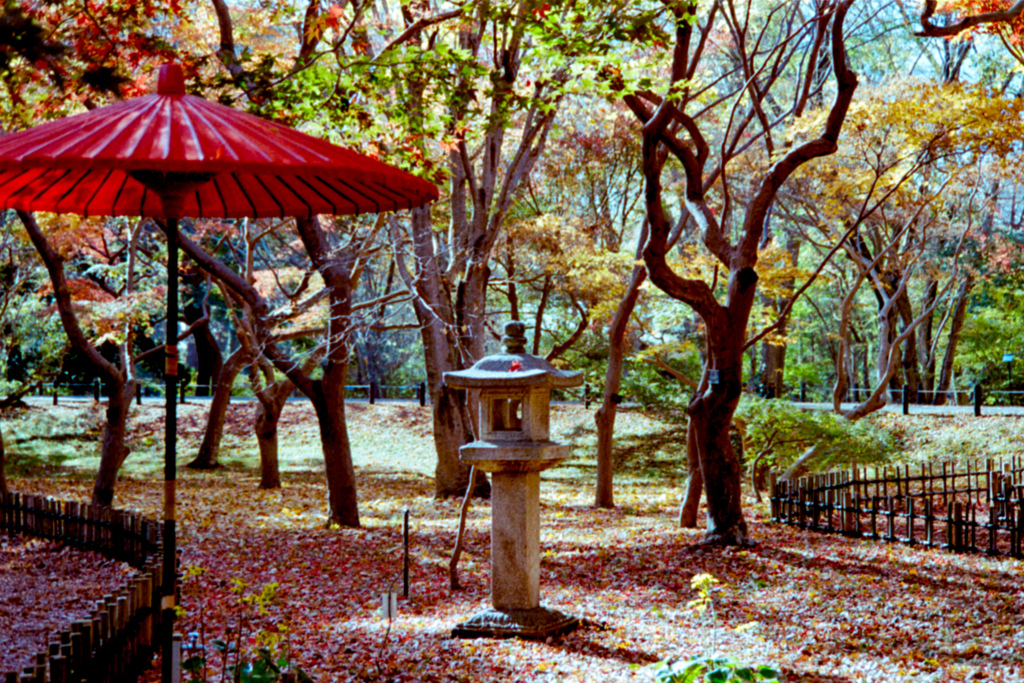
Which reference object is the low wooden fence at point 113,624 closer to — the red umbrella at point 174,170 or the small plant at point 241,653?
the small plant at point 241,653

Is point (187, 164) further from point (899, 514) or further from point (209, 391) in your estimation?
point (209, 391)

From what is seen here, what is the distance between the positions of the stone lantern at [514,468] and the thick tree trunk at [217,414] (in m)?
13.4

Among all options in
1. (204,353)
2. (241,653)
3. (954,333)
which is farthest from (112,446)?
(954,333)

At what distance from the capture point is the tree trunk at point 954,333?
22.8m

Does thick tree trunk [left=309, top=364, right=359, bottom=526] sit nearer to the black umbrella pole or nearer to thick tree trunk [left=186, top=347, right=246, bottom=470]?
thick tree trunk [left=186, top=347, right=246, bottom=470]

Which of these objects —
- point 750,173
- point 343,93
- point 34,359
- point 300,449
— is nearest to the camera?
point 343,93

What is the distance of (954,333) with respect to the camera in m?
24.1

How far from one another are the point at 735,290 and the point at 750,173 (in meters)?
10.2

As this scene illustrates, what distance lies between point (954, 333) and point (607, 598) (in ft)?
63.9

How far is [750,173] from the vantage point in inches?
760

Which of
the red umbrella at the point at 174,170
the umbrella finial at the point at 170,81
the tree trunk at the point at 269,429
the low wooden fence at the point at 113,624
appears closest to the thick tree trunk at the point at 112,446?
the low wooden fence at the point at 113,624

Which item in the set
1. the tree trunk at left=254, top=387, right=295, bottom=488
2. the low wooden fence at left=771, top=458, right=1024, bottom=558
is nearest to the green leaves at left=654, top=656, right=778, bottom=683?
the low wooden fence at left=771, top=458, right=1024, bottom=558

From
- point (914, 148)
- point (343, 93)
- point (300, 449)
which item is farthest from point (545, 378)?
point (300, 449)

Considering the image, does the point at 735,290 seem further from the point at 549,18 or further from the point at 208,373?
the point at 208,373
